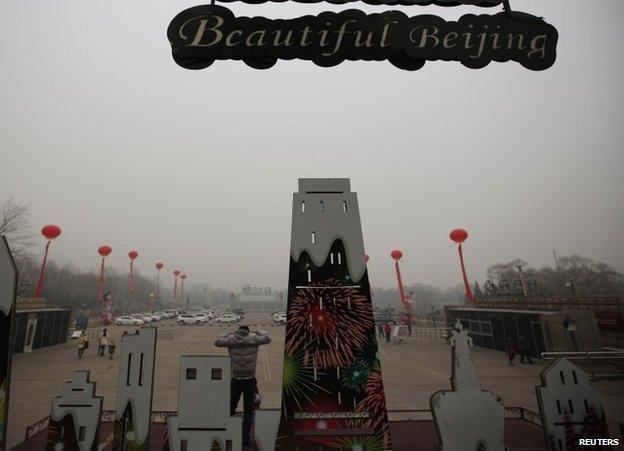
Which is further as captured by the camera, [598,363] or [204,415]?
[598,363]

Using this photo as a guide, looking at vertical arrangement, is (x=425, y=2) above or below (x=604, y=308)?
above

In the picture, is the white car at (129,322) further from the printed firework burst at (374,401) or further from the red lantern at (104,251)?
the printed firework burst at (374,401)

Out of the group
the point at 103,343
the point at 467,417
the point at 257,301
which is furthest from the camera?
the point at 257,301

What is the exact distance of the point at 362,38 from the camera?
19.4 feet

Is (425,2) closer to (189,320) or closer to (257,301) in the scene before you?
(189,320)

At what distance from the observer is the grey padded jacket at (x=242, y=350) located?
5.46m

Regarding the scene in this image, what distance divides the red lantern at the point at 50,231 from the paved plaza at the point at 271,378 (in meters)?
6.76

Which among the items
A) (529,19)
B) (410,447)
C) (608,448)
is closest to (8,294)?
(410,447)

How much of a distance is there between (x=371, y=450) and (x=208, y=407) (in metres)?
2.32

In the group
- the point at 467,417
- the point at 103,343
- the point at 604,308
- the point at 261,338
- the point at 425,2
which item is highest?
the point at 425,2

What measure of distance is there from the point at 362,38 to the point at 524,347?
53.6 feet

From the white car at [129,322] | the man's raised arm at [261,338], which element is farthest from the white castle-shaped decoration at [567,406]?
the white car at [129,322]

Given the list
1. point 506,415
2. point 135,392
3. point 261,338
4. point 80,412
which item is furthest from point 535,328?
point 80,412

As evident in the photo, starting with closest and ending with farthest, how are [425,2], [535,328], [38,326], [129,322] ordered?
[425,2] → [535,328] → [38,326] → [129,322]
